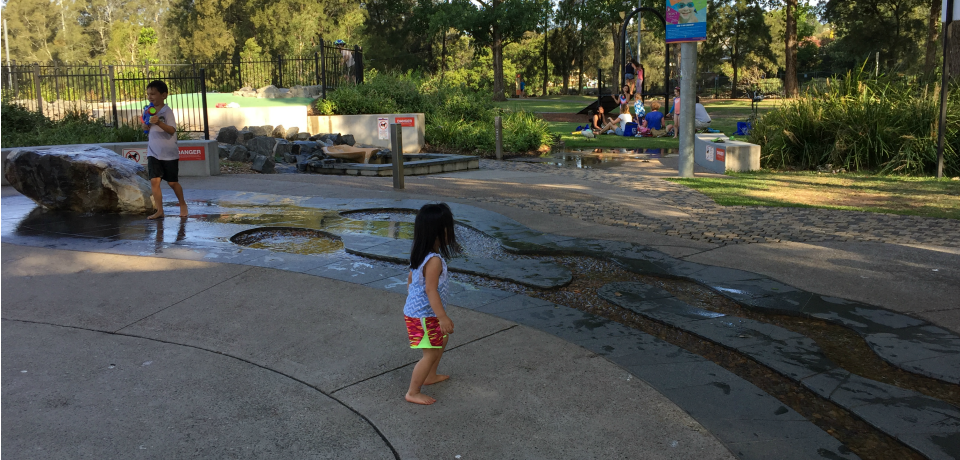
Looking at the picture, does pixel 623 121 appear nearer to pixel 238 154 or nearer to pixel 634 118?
pixel 634 118

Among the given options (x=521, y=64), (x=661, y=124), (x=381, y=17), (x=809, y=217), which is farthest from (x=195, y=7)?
(x=809, y=217)

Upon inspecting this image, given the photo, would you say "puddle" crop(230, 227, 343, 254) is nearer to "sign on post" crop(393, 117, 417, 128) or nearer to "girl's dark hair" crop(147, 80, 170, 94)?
"girl's dark hair" crop(147, 80, 170, 94)

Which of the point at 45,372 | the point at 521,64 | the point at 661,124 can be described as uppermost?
the point at 521,64

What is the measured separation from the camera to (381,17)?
6112 cm

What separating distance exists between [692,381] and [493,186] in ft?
28.0

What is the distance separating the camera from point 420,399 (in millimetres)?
4117

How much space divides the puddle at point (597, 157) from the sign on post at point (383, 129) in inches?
139

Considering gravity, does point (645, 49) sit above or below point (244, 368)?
above

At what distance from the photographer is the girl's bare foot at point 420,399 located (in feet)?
13.5

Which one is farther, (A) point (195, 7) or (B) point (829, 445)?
(A) point (195, 7)

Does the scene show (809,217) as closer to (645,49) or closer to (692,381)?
(692,381)

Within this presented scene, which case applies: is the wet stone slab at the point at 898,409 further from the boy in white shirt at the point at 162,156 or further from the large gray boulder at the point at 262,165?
the large gray boulder at the point at 262,165

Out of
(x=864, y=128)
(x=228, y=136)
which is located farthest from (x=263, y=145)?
(x=864, y=128)

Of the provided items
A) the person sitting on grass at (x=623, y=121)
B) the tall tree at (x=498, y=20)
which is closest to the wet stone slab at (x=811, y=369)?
the person sitting on grass at (x=623, y=121)
